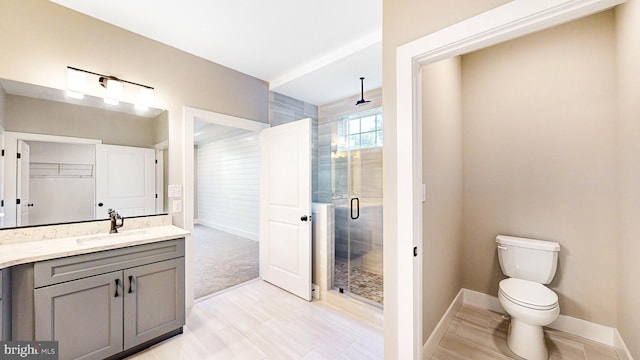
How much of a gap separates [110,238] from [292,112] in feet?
8.28

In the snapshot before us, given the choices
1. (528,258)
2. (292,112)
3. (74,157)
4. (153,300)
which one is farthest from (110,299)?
(528,258)

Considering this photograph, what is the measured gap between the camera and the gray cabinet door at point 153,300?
71.1 inches

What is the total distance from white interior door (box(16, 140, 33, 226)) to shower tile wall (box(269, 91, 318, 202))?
2.20m

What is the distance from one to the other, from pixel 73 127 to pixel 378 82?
3103mm

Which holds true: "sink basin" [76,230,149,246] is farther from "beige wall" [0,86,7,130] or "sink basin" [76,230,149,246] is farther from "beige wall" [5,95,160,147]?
"beige wall" [0,86,7,130]

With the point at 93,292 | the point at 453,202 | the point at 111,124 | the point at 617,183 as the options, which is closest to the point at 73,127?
the point at 111,124

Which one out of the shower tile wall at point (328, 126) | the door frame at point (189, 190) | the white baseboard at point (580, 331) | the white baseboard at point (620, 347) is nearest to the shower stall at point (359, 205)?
the shower tile wall at point (328, 126)

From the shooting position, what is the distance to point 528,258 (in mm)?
2109

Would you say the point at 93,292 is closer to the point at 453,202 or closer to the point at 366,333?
the point at 366,333

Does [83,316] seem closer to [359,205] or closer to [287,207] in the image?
[287,207]

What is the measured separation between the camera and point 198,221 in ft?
23.6

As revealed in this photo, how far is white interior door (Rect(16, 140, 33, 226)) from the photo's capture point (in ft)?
5.87

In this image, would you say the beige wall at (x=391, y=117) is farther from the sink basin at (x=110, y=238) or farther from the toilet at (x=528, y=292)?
the sink basin at (x=110, y=238)

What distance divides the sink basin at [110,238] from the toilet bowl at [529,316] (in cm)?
290
